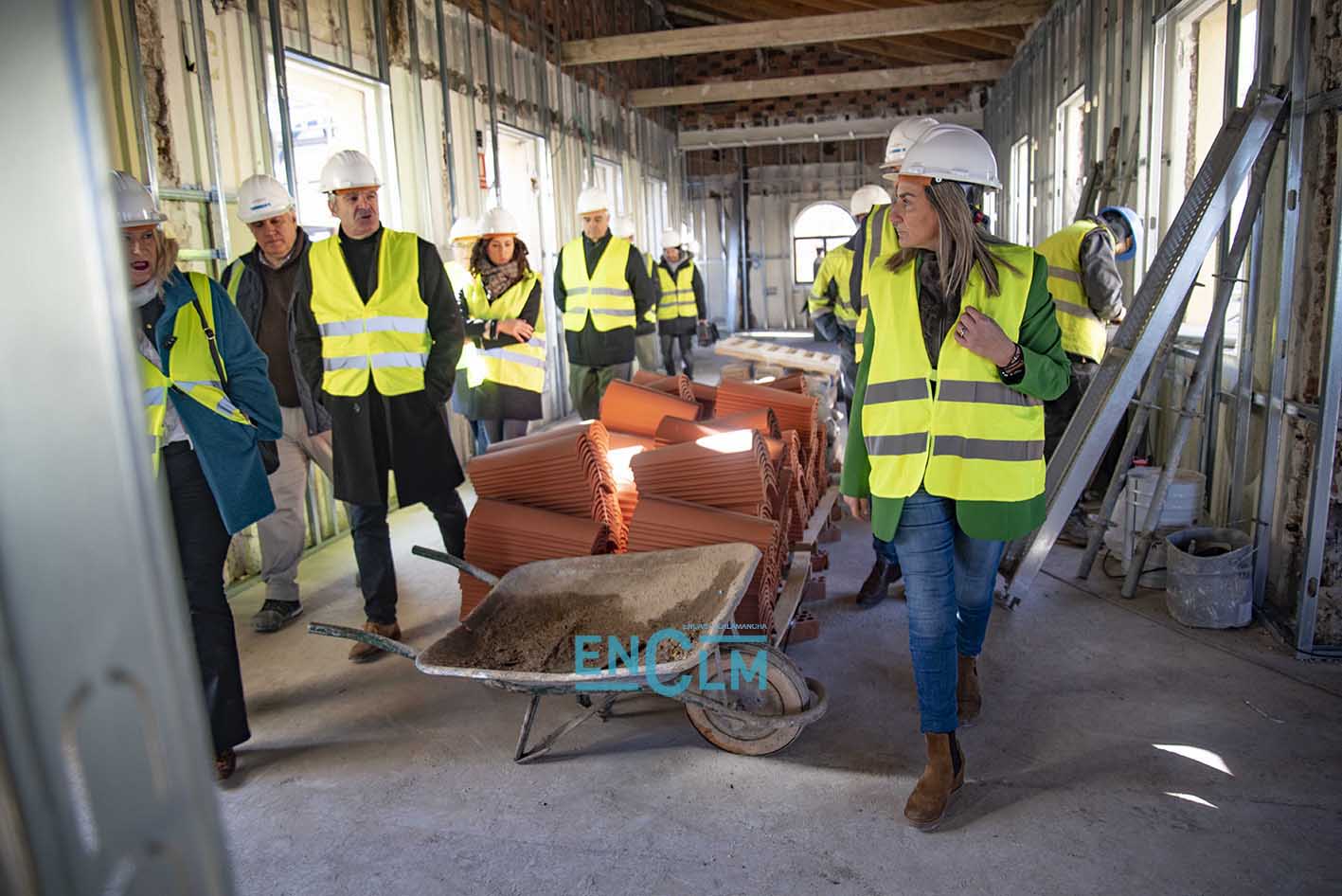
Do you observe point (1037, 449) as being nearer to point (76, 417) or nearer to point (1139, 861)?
point (1139, 861)

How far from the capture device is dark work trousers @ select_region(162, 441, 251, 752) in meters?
3.05

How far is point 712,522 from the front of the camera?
3436 millimetres

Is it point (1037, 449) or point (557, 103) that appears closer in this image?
point (1037, 449)

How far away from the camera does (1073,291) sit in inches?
206

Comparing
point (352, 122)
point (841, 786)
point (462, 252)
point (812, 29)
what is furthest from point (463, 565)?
point (812, 29)

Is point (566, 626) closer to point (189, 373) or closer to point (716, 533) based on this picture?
point (716, 533)

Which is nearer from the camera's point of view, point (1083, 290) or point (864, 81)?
point (1083, 290)

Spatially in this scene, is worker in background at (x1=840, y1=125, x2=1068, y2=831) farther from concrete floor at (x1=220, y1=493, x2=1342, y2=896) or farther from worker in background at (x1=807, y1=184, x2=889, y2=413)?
worker in background at (x1=807, y1=184, x2=889, y2=413)

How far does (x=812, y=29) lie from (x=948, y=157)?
28.1 feet

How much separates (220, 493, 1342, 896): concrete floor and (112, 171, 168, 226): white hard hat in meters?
1.87

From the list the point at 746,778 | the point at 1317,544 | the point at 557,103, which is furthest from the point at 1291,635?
the point at 557,103

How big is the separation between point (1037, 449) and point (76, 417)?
258 centimetres

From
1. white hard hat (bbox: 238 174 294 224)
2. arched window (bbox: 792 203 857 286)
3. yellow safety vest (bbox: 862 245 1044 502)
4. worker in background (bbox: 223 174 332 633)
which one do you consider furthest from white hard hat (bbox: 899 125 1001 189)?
arched window (bbox: 792 203 857 286)

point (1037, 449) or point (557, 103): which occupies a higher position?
point (557, 103)
